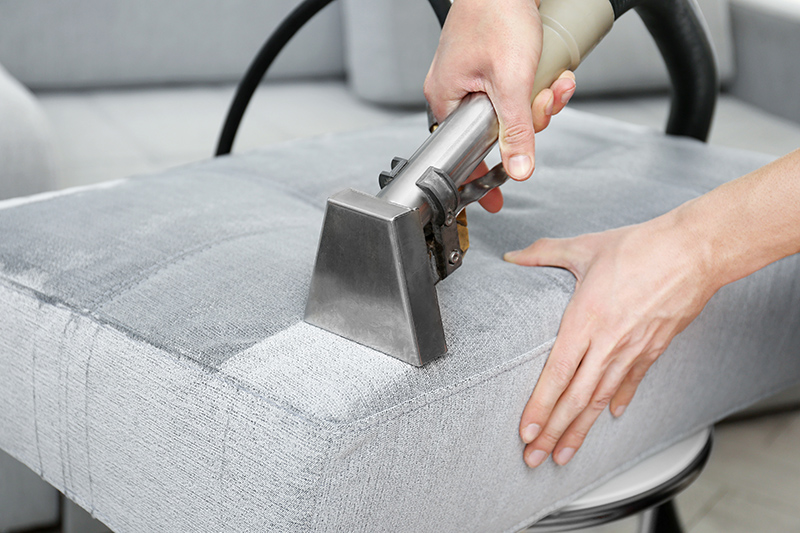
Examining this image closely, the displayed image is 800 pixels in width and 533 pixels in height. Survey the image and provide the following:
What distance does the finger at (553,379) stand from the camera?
53cm

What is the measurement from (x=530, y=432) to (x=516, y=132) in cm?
22

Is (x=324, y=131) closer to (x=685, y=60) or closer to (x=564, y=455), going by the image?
(x=685, y=60)

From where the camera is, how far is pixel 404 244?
433mm

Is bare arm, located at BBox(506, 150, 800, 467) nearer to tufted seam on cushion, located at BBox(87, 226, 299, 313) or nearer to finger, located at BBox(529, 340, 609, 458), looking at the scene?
finger, located at BBox(529, 340, 609, 458)

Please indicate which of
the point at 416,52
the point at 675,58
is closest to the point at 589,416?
the point at 675,58

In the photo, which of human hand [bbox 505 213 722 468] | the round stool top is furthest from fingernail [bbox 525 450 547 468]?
the round stool top

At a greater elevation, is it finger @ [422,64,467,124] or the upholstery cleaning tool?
finger @ [422,64,467,124]

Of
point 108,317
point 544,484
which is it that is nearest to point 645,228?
point 544,484

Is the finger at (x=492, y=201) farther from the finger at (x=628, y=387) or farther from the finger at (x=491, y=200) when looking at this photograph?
the finger at (x=628, y=387)

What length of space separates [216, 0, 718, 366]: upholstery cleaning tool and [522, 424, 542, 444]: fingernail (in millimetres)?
111

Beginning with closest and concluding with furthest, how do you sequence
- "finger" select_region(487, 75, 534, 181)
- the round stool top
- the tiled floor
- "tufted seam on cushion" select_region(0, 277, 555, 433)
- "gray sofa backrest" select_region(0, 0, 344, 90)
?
"tufted seam on cushion" select_region(0, 277, 555, 433), "finger" select_region(487, 75, 534, 181), the round stool top, the tiled floor, "gray sofa backrest" select_region(0, 0, 344, 90)

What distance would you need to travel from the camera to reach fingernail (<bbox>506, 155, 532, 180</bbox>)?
1.74 feet

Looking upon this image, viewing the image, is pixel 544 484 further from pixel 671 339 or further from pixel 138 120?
pixel 138 120

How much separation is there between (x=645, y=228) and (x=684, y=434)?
237 mm
